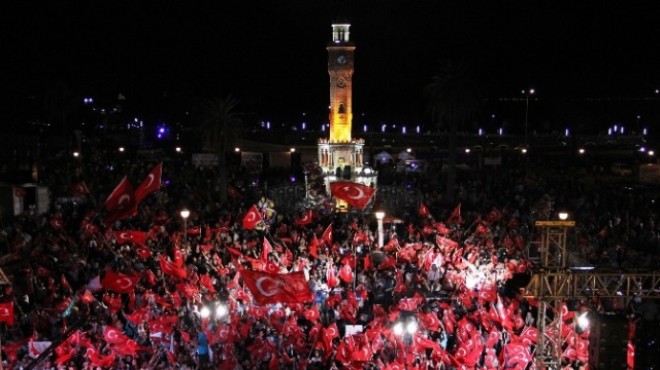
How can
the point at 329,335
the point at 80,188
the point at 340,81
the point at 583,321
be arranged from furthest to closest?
the point at 340,81 → the point at 80,188 → the point at 583,321 → the point at 329,335

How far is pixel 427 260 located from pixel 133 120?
92.7 meters

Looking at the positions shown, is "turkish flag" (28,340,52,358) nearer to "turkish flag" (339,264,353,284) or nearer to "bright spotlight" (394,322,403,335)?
"bright spotlight" (394,322,403,335)

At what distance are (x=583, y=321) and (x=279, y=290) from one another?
7908 millimetres

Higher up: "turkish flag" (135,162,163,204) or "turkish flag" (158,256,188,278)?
"turkish flag" (135,162,163,204)

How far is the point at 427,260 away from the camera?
87.2 feet

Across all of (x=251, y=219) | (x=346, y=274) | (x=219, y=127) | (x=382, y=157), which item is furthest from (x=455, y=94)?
(x=346, y=274)

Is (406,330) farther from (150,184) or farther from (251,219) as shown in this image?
(251,219)

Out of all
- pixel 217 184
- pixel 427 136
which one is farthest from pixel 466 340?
pixel 427 136

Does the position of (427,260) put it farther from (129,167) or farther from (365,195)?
(129,167)

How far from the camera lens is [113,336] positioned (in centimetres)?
1895

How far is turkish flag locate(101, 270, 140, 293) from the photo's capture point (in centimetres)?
2205

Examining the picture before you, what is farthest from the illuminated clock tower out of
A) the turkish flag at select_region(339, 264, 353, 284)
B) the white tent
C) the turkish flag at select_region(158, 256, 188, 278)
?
the turkish flag at select_region(158, 256, 188, 278)

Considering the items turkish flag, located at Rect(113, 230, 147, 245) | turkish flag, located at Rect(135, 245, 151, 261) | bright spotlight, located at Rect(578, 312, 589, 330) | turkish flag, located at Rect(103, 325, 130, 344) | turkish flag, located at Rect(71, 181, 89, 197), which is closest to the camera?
turkish flag, located at Rect(103, 325, 130, 344)

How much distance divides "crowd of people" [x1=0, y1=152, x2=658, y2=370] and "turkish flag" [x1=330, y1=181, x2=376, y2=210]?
4.98 ft
